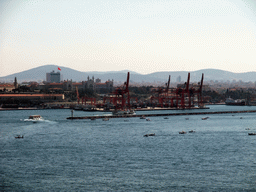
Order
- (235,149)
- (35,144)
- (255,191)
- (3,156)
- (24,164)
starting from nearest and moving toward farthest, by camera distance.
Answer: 1. (255,191)
2. (24,164)
3. (3,156)
4. (235,149)
5. (35,144)

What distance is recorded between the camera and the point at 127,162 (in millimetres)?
39438

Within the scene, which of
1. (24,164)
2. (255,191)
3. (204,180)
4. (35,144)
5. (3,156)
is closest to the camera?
(255,191)

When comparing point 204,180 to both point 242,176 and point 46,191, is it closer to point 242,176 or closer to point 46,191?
point 242,176

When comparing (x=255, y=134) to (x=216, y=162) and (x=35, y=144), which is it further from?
(x=35, y=144)

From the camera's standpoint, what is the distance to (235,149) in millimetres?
46812

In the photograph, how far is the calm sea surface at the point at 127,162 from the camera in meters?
32.2

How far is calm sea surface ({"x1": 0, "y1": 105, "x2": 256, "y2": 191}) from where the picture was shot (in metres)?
32.2

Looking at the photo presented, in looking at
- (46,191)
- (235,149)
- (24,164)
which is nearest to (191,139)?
(235,149)

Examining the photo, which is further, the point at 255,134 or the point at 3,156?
the point at 255,134

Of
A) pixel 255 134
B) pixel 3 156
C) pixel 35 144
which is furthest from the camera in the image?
pixel 255 134

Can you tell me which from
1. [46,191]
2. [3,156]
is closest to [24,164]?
[3,156]

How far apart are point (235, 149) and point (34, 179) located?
23340 millimetres

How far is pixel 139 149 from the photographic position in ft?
155

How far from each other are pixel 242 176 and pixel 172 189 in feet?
22.4
